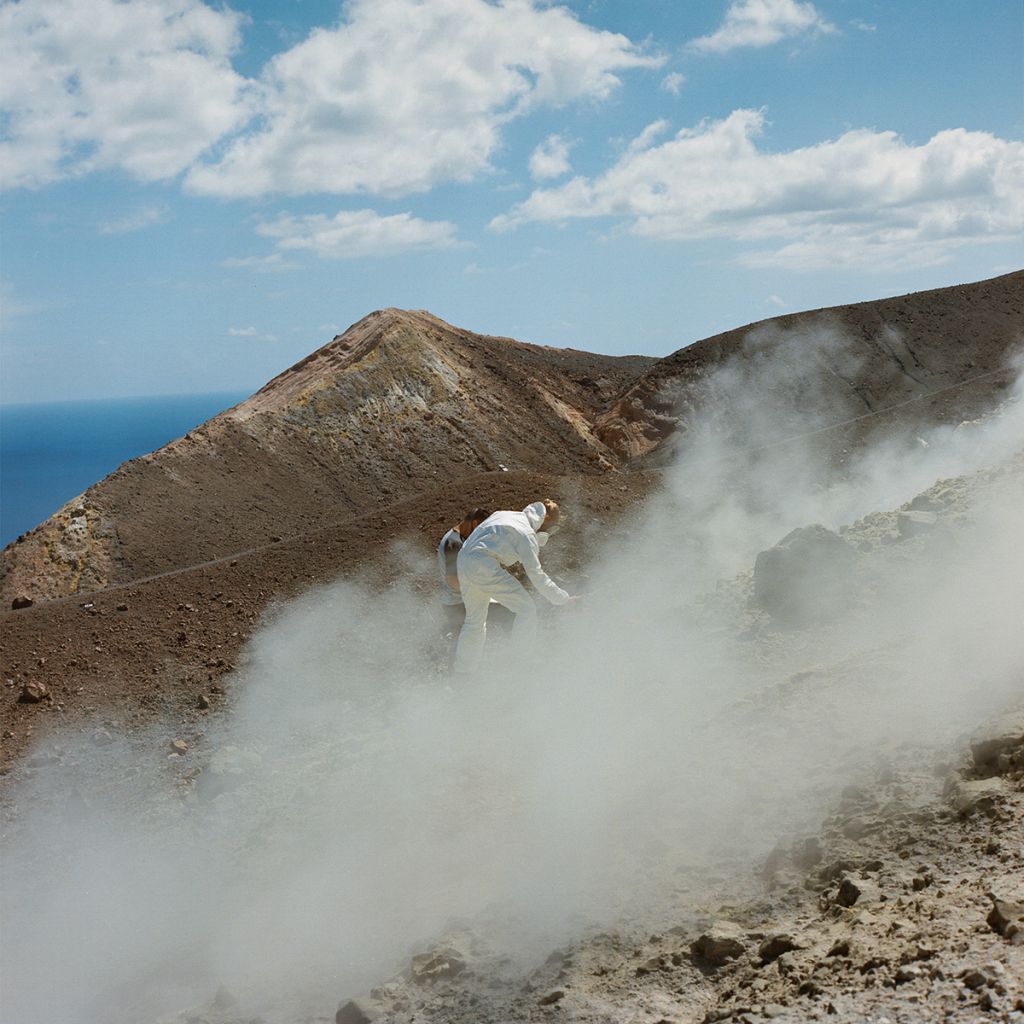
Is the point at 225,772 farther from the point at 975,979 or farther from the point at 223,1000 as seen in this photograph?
the point at 975,979

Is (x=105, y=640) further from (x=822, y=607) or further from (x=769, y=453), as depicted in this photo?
(x=769, y=453)

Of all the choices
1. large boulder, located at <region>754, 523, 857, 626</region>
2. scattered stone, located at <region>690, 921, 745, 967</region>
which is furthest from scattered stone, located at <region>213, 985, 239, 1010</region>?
large boulder, located at <region>754, 523, 857, 626</region>

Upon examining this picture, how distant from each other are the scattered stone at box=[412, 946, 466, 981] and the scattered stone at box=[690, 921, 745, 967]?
1.09m

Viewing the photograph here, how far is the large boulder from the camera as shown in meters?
8.26

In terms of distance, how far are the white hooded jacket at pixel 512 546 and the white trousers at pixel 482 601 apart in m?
0.05

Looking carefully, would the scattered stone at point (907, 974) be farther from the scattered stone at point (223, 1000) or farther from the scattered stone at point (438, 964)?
the scattered stone at point (223, 1000)

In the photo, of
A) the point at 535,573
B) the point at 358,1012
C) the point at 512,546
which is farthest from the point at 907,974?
the point at 512,546

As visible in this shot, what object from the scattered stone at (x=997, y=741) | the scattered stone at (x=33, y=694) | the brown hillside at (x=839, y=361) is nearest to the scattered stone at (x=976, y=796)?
the scattered stone at (x=997, y=741)

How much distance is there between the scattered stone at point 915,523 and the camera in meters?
8.83

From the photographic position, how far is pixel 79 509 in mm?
17188

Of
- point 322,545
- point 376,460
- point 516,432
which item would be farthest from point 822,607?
point 516,432

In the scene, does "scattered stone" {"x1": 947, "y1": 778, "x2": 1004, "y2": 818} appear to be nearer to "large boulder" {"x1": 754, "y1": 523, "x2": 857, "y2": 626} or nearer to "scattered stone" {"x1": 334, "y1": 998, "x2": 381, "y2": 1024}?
"scattered stone" {"x1": 334, "y1": 998, "x2": 381, "y2": 1024}

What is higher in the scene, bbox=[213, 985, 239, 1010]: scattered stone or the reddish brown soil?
the reddish brown soil

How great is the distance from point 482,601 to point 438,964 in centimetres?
369
